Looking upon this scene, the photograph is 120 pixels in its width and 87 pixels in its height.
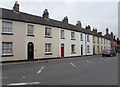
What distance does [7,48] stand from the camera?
18.1m

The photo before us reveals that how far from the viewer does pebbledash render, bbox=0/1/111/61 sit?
60.0ft

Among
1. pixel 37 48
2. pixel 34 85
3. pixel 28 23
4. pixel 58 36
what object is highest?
pixel 28 23

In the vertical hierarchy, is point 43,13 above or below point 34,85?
above

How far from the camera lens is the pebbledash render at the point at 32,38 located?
18280 mm

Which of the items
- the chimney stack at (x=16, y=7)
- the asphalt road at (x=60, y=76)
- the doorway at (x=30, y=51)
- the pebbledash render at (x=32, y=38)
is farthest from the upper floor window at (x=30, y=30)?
the asphalt road at (x=60, y=76)

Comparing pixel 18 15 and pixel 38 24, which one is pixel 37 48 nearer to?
pixel 38 24

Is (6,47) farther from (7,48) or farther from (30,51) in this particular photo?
(30,51)

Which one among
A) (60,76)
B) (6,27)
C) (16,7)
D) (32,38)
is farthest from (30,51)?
(60,76)

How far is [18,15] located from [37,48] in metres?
5.79

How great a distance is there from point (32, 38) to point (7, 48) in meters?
4.20

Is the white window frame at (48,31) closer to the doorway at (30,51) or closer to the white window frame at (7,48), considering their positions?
the doorway at (30,51)

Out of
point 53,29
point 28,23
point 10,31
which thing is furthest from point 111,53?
point 10,31

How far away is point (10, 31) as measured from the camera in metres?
18.6

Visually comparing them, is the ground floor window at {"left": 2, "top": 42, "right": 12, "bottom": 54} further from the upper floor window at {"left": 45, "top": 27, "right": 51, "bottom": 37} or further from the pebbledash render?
the upper floor window at {"left": 45, "top": 27, "right": 51, "bottom": 37}
